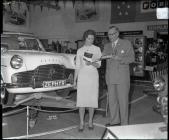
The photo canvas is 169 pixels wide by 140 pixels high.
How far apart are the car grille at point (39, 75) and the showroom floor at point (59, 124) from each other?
69 centimetres

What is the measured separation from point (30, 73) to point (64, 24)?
34.9 ft

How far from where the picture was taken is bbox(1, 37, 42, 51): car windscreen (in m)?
5.40

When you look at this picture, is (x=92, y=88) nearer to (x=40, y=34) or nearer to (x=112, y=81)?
(x=112, y=81)

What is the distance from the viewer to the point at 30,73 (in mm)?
4695

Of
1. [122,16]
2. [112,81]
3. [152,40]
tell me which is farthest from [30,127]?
[122,16]

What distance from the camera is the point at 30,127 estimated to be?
4301 mm

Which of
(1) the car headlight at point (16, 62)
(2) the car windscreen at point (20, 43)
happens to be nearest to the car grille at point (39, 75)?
(1) the car headlight at point (16, 62)

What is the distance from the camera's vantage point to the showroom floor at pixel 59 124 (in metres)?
3.91

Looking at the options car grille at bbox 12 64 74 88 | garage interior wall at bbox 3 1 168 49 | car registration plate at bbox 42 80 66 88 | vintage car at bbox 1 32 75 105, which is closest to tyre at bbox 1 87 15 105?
vintage car at bbox 1 32 75 105

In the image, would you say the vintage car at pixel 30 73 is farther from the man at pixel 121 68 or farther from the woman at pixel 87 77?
the man at pixel 121 68

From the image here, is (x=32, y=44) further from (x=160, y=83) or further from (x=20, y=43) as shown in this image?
(x=160, y=83)

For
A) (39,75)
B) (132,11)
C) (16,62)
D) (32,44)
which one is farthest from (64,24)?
(16,62)

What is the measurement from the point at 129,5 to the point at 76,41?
3214 millimetres

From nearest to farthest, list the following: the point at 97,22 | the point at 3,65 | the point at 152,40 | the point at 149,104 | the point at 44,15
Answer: the point at 3,65, the point at 149,104, the point at 152,40, the point at 97,22, the point at 44,15
